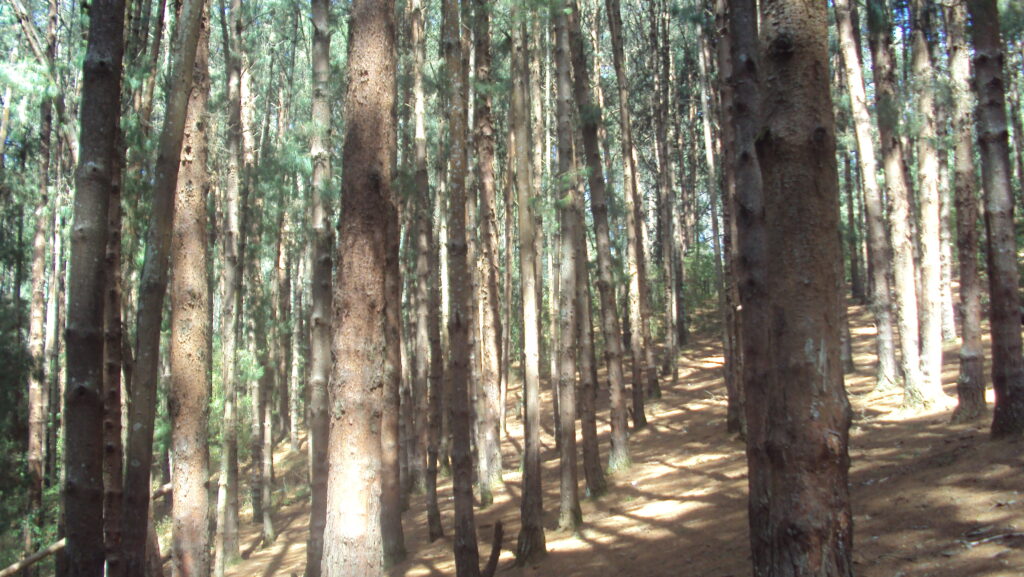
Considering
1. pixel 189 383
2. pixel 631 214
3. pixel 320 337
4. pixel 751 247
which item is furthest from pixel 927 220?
pixel 189 383

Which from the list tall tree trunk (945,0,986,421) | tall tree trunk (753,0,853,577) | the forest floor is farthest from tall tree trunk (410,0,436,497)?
tall tree trunk (753,0,853,577)

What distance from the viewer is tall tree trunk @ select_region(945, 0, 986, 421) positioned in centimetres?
884

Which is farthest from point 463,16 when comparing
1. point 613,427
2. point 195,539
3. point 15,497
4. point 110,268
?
point 15,497

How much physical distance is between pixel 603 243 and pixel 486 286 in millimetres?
5495

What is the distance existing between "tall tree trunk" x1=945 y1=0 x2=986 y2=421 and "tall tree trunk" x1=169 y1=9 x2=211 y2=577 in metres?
8.12

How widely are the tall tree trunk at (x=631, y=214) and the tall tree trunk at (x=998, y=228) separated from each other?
8267mm

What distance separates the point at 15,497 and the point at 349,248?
1912 cm

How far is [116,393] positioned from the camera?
526 cm

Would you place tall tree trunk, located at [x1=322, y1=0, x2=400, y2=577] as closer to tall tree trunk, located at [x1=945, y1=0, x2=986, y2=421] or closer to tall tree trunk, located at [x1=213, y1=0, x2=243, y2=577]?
tall tree trunk, located at [x1=945, y1=0, x2=986, y2=421]

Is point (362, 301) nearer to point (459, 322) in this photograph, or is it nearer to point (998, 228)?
point (459, 322)

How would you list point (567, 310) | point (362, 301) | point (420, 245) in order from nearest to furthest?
point (362, 301) → point (567, 310) → point (420, 245)

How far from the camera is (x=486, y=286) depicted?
59.7 feet

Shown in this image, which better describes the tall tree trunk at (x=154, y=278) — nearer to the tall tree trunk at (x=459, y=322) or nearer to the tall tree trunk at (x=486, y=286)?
the tall tree trunk at (x=459, y=322)

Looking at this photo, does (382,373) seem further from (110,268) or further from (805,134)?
(805,134)
